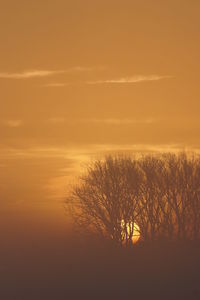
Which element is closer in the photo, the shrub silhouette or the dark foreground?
the dark foreground

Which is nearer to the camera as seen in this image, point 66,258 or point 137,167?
point 66,258

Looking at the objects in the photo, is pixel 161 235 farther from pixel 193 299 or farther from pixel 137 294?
pixel 193 299

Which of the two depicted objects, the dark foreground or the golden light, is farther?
the golden light

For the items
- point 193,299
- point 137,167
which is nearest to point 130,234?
point 137,167

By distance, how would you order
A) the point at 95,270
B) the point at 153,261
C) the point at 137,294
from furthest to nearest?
the point at 153,261 < the point at 95,270 < the point at 137,294

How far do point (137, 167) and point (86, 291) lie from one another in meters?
23.2

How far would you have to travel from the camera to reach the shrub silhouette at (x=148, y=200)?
62.6 metres

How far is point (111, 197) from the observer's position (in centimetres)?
6319

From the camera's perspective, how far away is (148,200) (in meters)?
63.1

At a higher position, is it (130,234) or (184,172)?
(184,172)

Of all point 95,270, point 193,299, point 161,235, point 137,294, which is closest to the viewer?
point 193,299

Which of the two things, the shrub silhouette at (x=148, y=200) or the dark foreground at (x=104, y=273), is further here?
the shrub silhouette at (x=148, y=200)

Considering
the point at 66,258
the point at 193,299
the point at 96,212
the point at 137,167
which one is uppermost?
the point at 137,167

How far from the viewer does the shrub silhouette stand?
6256 cm
